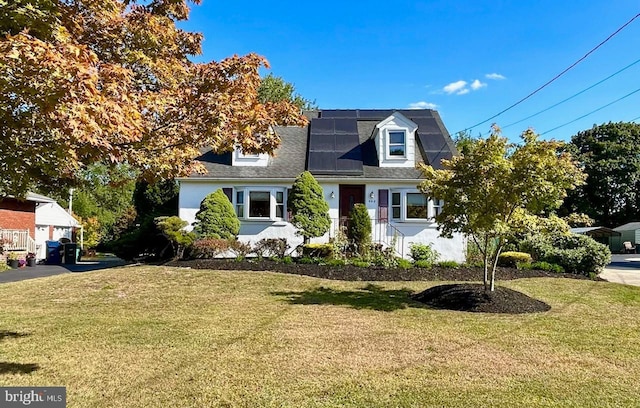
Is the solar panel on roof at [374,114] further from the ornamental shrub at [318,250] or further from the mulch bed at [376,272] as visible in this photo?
the mulch bed at [376,272]

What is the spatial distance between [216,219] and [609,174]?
154 feet

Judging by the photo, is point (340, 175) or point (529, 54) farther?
point (340, 175)

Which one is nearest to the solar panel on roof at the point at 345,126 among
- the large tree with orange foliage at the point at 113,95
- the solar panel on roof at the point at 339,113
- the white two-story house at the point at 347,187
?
the solar panel on roof at the point at 339,113

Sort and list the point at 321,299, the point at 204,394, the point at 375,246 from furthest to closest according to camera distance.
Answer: the point at 375,246
the point at 321,299
the point at 204,394

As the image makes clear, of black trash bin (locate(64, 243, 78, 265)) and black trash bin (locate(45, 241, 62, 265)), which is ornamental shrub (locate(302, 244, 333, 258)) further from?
black trash bin (locate(45, 241, 62, 265))

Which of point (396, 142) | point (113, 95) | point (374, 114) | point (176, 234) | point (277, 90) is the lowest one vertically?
point (176, 234)

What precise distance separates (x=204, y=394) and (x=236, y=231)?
37.2 feet

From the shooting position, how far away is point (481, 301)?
28.1 ft

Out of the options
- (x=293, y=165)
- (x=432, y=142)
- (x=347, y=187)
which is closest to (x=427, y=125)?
(x=432, y=142)

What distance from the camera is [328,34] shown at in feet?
53.3

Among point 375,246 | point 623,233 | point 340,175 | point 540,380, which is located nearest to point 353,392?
point 540,380

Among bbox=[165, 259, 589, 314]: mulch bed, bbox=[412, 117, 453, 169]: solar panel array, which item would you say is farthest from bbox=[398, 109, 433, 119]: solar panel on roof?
bbox=[165, 259, 589, 314]: mulch bed

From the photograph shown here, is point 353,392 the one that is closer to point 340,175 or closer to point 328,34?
point 340,175

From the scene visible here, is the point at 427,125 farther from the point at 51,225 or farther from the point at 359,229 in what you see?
the point at 51,225
